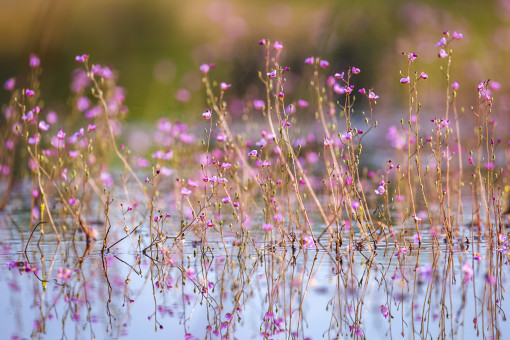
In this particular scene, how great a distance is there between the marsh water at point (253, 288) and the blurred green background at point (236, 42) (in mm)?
5619

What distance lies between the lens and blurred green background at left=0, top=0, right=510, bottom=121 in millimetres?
12470

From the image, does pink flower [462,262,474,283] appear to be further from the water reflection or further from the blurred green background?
the blurred green background

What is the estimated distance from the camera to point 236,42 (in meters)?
14.0

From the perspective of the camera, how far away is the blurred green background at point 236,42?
40.9ft

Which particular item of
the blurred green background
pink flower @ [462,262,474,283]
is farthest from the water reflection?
the blurred green background

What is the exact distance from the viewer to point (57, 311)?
10.1 ft

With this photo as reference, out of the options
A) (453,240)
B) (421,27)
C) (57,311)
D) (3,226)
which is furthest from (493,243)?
(421,27)

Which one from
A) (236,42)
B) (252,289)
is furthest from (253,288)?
(236,42)

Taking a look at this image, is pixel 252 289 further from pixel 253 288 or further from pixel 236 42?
pixel 236 42

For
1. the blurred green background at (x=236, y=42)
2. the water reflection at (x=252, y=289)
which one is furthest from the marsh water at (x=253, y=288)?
the blurred green background at (x=236, y=42)

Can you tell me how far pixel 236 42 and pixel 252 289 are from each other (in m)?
10.9

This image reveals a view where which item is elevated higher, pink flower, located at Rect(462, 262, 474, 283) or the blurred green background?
the blurred green background

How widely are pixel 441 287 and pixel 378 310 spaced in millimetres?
504

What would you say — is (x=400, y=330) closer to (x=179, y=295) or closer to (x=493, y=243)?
(x=179, y=295)
